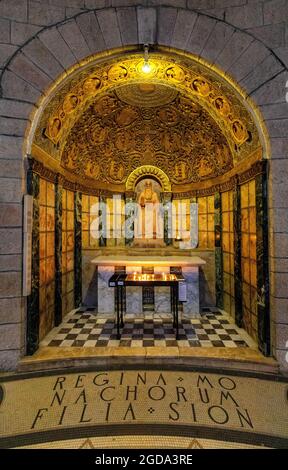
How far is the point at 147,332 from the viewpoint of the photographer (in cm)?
561

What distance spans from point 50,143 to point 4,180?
1747mm

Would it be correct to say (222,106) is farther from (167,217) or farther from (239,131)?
(167,217)

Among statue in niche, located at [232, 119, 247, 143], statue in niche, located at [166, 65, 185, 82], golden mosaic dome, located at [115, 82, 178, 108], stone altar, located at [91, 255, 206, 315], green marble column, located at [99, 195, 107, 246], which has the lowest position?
stone altar, located at [91, 255, 206, 315]

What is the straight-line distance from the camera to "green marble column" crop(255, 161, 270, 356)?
4.53 m

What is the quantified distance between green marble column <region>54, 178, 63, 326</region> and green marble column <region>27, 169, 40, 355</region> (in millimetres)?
1189

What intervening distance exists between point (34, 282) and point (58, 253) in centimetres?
150

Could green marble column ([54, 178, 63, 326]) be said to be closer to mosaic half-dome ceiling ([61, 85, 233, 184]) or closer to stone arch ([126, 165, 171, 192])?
mosaic half-dome ceiling ([61, 85, 233, 184])

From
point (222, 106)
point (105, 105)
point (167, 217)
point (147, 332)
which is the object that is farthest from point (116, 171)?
point (147, 332)

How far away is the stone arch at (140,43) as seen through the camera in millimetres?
4316

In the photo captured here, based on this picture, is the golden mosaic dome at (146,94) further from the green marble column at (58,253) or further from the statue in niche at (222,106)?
the green marble column at (58,253)

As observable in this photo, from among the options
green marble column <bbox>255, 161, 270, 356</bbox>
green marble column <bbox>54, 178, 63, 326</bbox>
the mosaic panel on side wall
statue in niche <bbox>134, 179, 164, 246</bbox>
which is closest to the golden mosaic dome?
statue in niche <bbox>134, 179, 164, 246</bbox>

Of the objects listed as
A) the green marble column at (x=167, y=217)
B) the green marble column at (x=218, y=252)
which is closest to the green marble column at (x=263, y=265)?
the green marble column at (x=218, y=252)

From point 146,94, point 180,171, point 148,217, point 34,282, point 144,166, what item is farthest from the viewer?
point 148,217

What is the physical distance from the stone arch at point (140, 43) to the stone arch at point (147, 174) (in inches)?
196
